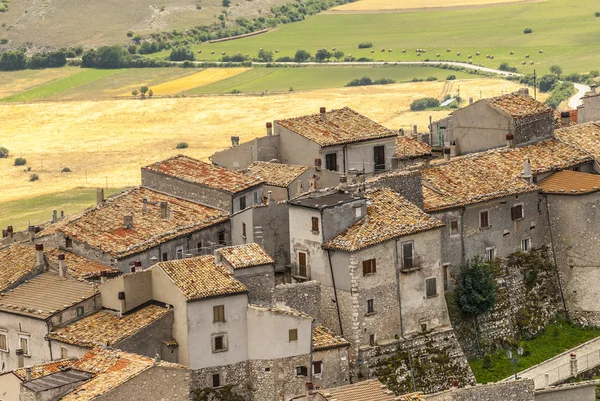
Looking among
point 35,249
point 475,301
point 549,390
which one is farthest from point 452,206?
point 35,249

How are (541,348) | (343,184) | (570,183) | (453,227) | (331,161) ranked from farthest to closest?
(331,161) → (570,183) → (541,348) → (453,227) → (343,184)

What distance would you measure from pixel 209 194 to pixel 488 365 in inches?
652

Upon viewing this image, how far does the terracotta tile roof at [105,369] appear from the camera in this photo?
74.9m

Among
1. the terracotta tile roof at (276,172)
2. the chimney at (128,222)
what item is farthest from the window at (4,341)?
the terracotta tile roof at (276,172)

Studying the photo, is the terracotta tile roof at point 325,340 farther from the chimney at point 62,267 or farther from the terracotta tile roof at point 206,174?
the terracotta tile roof at point 206,174

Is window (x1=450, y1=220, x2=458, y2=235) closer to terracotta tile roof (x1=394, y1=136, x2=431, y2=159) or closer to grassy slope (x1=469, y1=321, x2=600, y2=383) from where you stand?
grassy slope (x1=469, y1=321, x2=600, y2=383)

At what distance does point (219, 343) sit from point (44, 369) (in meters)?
7.87

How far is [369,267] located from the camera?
85.4 metres

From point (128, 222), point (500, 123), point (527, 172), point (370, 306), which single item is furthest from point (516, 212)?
point (128, 222)

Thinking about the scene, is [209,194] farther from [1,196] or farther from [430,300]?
[1,196]

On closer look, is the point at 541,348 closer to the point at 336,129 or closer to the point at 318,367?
the point at 318,367

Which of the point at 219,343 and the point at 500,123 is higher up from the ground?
the point at 500,123

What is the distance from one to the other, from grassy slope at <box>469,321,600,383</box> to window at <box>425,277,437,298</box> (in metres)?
4.84

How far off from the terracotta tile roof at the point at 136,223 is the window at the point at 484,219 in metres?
12.6
